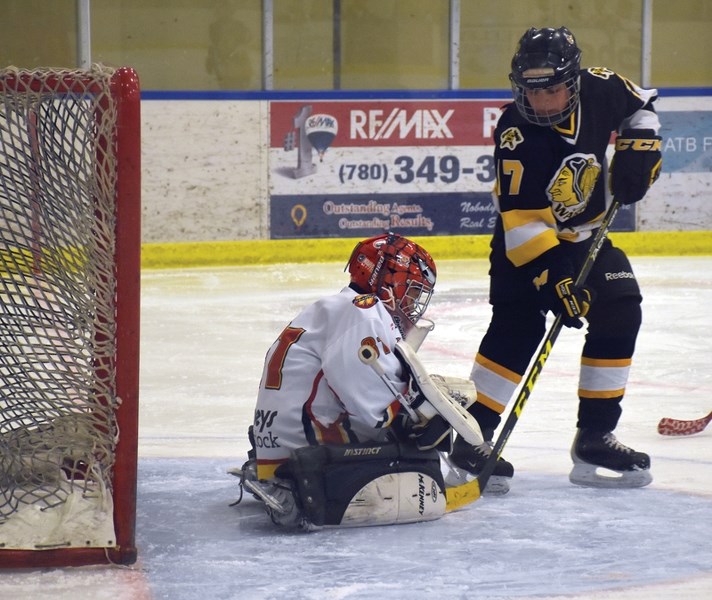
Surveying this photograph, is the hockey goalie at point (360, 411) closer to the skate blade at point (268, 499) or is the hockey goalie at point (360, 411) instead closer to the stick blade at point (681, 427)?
the skate blade at point (268, 499)

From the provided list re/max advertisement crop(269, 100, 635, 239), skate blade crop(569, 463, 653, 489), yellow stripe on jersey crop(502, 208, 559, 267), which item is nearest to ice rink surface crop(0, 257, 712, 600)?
skate blade crop(569, 463, 653, 489)

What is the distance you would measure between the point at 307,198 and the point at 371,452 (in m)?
5.01

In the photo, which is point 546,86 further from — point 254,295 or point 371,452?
point 254,295

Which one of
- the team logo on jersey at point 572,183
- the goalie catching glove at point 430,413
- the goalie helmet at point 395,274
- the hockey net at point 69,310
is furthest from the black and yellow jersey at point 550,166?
the hockey net at point 69,310

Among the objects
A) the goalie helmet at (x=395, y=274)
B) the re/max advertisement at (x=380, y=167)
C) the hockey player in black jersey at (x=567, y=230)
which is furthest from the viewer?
the re/max advertisement at (x=380, y=167)

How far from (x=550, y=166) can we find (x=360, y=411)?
2.71 feet

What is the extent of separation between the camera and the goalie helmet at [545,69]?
313 cm

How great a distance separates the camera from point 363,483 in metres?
2.82

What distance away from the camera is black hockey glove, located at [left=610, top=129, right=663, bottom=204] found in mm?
3248

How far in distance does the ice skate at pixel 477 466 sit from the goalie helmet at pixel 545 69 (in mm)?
778

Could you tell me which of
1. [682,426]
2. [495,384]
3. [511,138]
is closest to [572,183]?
[511,138]

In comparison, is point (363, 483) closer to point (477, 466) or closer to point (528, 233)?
point (477, 466)

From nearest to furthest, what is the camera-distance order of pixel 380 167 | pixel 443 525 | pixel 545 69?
pixel 443 525, pixel 545 69, pixel 380 167

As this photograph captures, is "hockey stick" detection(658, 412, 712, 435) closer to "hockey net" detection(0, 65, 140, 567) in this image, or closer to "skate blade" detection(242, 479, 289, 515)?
"skate blade" detection(242, 479, 289, 515)
